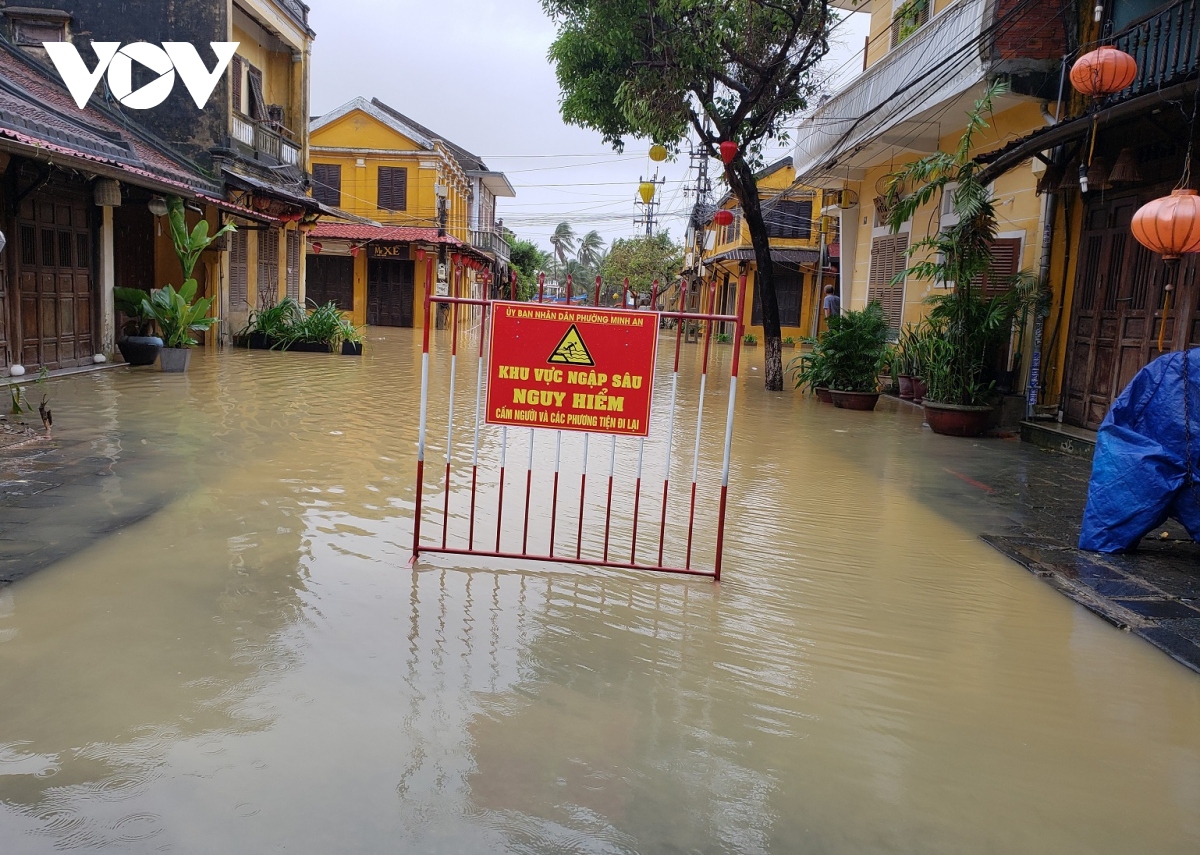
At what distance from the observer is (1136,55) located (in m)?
9.09

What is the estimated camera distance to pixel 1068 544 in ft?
19.8

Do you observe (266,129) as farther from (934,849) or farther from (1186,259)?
(934,849)

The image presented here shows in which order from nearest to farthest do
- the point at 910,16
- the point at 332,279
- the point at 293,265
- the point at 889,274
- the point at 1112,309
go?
1. the point at 1112,309
2. the point at 910,16
3. the point at 889,274
4. the point at 293,265
5. the point at 332,279

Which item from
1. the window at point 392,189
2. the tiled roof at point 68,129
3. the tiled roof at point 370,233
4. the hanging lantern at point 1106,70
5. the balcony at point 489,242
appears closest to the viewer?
the hanging lantern at point 1106,70

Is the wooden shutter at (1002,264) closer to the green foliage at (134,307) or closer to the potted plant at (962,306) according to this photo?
the potted plant at (962,306)

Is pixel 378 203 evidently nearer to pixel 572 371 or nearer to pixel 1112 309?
pixel 1112 309

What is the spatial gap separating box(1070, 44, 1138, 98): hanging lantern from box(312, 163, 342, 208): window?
94.5 ft

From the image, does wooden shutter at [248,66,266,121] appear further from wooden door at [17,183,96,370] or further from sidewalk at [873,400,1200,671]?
sidewalk at [873,400,1200,671]

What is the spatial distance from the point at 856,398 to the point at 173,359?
9.89 m

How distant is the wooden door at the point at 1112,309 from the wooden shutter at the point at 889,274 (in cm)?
477

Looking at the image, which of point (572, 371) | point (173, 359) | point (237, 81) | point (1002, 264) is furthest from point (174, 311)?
point (1002, 264)

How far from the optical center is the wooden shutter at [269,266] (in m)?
20.8

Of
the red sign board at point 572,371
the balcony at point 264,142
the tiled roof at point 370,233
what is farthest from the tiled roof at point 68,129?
the tiled roof at point 370,233

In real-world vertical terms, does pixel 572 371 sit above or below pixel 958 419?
above
